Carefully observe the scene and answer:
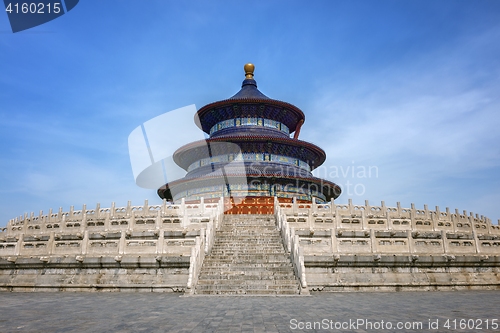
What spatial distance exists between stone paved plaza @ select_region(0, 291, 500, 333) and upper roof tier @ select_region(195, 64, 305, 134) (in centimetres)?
3214

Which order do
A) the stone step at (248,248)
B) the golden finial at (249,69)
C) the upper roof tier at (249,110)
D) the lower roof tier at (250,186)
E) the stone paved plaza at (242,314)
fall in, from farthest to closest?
the golden finial at (249,69), the upper roof tier at (249,110), the lower roof tier at (250,186), the stone step at (248,248), the stone paved plaza at (242,314)

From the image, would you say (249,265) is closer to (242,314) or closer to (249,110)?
(242,314)

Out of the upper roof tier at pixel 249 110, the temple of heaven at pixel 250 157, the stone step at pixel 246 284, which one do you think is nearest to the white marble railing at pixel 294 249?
the stone step at pixel 246 284

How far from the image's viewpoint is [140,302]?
11.0 meters

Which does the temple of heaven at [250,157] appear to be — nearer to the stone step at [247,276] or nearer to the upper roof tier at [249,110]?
the upper roof tier at [249,110]

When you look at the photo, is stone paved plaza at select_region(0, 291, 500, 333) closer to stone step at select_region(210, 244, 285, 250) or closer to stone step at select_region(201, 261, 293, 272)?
stone step at select_region(201, 261, 293, 272)

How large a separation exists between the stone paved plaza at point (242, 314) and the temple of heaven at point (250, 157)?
2385 centimetres

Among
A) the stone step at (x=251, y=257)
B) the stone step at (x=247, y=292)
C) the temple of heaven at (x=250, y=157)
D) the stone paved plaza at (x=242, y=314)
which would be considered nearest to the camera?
the stone paved plaza at (x=242, y=314)

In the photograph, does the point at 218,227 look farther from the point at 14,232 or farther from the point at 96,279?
the point at 14,232

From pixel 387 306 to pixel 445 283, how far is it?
7.02m

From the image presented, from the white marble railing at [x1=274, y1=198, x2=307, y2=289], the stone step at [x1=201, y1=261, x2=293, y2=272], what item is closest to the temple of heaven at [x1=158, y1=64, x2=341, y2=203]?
the white marble railing at [x1=274, y1=198, x2=307, y2=289]

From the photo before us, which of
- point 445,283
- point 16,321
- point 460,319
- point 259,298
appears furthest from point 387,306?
point 16,321

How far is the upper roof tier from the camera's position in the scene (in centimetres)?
4153

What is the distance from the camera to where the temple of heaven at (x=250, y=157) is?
3541 centimetres
